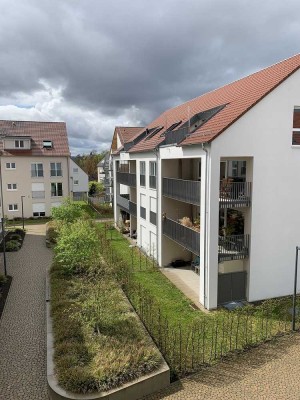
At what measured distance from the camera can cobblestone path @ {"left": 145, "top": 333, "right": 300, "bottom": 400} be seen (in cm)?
967

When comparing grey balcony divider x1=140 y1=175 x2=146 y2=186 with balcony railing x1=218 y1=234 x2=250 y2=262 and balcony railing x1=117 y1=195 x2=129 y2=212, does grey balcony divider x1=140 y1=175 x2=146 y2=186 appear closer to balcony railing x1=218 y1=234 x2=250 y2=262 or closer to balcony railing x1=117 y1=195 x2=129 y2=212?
balcony railing x1=117 y1=195 x2=129 y2=212

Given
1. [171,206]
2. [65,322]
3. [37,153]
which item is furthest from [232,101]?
[37,153]

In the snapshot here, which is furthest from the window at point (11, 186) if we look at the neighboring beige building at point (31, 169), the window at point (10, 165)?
the window at point (10, 165)

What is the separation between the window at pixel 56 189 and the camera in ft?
142

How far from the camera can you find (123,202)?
111 ft

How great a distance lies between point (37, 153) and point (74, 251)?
2758cm

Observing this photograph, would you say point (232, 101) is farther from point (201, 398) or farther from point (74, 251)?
point (201, 398)

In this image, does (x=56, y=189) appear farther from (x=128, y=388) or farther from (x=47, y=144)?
(x=128, y=388)

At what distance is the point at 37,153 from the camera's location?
42.2m

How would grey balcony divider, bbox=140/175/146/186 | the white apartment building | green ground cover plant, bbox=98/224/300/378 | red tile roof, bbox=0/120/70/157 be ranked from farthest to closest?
red tile roof, bbox=0/120/70/157
grey balcony divider, bbox=140/175/146/186
the white apartment building
green ground cover plant, bbox=98/224/300/378

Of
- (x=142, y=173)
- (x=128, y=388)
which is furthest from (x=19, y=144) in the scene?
(x=128, y=388)

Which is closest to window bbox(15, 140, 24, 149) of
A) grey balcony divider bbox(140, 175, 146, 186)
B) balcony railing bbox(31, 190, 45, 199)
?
balcony railing bbox(31, 190, 45, 199)

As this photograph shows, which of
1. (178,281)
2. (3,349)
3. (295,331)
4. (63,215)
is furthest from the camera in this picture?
(63,215)

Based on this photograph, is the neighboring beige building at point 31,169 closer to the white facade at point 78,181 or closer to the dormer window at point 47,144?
the dormer window at point 47,144
